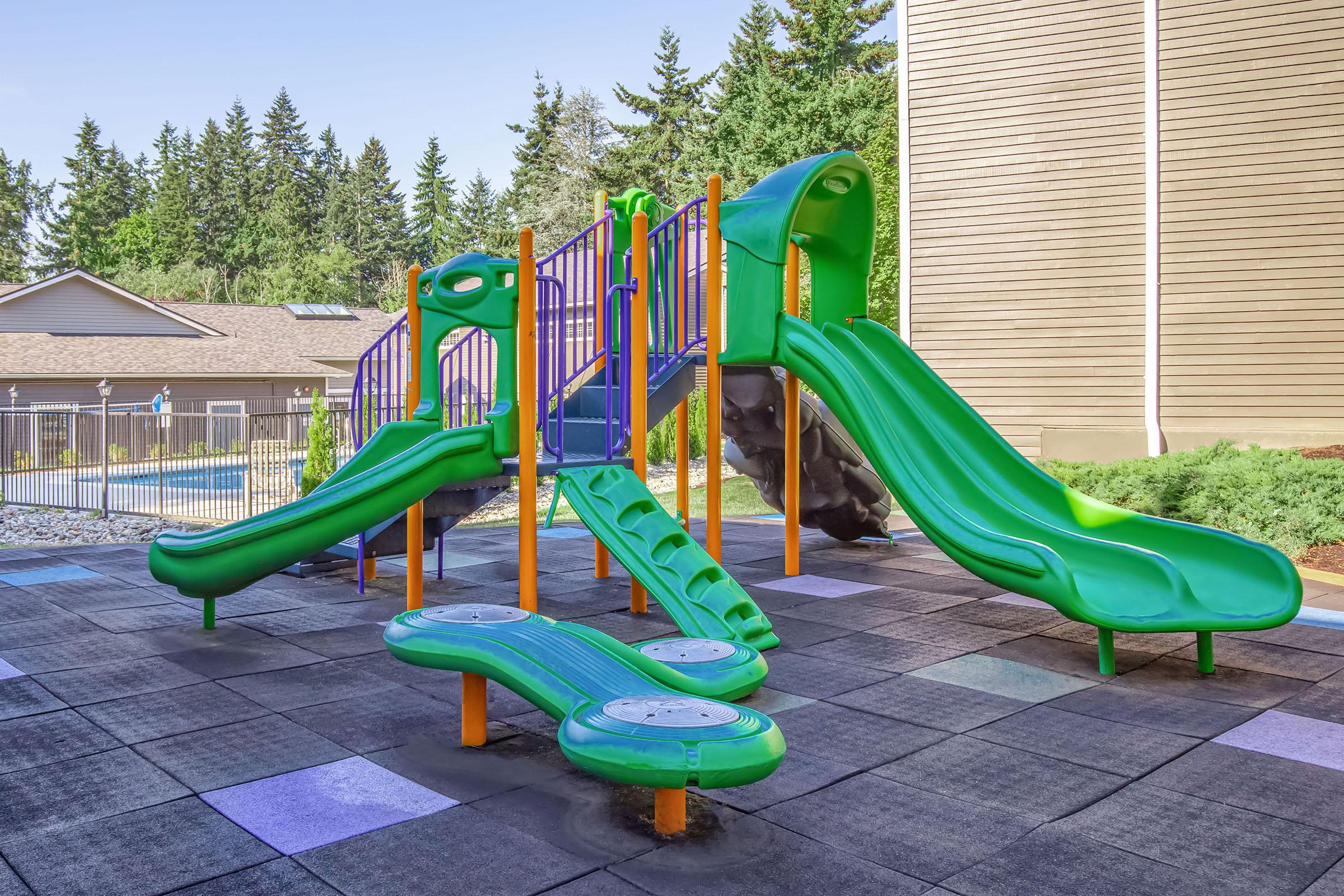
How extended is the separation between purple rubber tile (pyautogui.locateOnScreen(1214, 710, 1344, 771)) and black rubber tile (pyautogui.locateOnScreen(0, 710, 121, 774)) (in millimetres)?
4675

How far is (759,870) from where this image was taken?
298cm

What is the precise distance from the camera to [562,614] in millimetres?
6691

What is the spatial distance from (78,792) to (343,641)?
2.38m

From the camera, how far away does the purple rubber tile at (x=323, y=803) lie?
3.21 meters

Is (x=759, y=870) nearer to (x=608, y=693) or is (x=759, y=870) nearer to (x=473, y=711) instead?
(x=608, y=693)

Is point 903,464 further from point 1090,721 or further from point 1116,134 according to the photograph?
point 1116,134

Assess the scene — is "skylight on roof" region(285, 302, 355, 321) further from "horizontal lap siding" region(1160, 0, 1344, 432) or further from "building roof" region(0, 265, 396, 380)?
"horizontal lap siding" region(1160, 0, 1344, 432)

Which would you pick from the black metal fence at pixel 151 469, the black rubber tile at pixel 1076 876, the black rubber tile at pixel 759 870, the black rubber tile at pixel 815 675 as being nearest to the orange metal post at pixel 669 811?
the black rubber tile at pixel 759 870

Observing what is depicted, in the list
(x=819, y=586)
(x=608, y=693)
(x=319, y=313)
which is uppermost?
(x=319, y=313)

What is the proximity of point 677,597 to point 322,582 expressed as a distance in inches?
149

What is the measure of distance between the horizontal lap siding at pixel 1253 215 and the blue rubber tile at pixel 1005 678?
8.67m

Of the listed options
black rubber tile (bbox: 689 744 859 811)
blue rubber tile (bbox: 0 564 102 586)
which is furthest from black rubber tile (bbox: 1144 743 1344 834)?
blue rubber tile (bbox: 0 564 102 586)

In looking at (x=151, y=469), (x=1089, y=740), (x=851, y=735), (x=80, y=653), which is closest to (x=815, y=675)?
(x=851, y=735)

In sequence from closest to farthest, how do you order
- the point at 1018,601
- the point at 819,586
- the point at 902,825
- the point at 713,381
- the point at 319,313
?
the point at 902,825, the point at 713,381, the point at 1018,601, the point at 819,586, the point at 319,313
